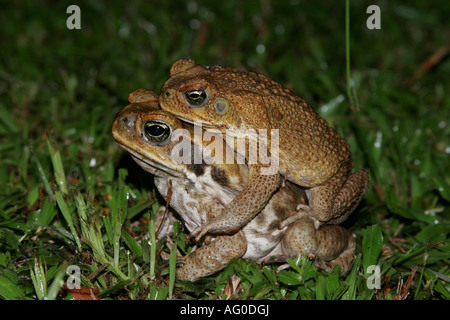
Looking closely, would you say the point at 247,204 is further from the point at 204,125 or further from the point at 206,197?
the point at 204,125

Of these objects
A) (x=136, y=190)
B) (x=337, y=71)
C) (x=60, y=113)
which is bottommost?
(x=136, y=190)

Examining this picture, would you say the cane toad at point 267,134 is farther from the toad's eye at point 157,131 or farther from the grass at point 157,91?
the grass at point 157,91

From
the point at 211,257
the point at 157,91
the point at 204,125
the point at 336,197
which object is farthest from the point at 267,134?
the point at 157,91

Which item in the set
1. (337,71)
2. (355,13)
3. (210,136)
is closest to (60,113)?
(210,136)

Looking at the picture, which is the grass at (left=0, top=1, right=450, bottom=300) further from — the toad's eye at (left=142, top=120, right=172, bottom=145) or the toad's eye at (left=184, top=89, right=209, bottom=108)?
the toad's eye at (left=184, top=89, right=209, bottom=108)

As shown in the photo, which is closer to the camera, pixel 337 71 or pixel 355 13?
pixel 337 71

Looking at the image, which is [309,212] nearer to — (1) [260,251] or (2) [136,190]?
(1) [260,251]
